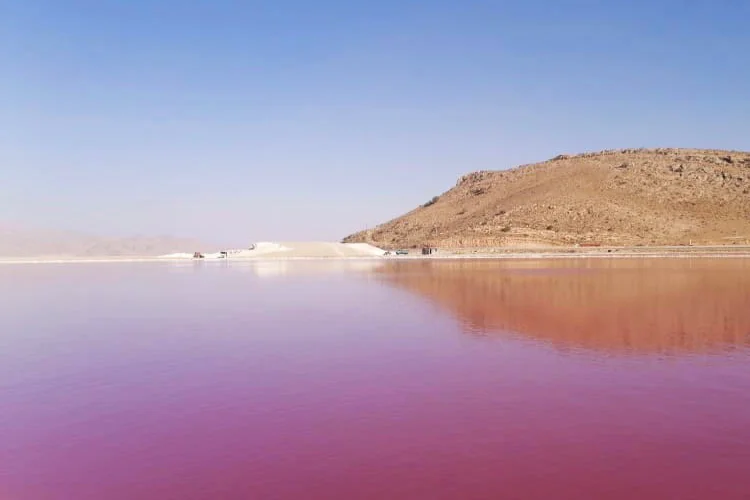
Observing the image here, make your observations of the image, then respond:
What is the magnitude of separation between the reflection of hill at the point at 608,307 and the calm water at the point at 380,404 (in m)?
0.14

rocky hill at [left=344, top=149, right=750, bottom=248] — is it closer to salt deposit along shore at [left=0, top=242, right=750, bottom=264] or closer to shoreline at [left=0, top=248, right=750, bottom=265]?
salt deposit along shore at [left=0, top=242, right=750, bottom=264]

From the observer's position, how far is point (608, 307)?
18500mm

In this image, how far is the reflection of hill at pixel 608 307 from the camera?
13.5m

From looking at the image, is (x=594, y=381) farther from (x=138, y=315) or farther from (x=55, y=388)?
(x=138, y=315)

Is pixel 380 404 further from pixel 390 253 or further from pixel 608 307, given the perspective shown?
pixel 390 253

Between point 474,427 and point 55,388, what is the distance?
6785mm

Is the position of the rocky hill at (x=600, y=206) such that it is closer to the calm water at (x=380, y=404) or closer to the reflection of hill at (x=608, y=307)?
the reflection of hill at (x=608, y=307)

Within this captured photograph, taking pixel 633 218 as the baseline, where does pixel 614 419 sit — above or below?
below

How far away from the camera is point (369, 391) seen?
9.29 metres

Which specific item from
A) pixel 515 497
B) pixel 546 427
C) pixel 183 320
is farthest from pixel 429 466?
pixel 183 320

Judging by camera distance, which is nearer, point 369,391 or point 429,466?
point 429,466

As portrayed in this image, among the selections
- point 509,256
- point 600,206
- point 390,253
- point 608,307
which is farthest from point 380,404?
point 600,206

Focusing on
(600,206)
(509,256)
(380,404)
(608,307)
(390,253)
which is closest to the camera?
(380,404)

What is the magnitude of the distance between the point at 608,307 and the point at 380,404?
478 inches
